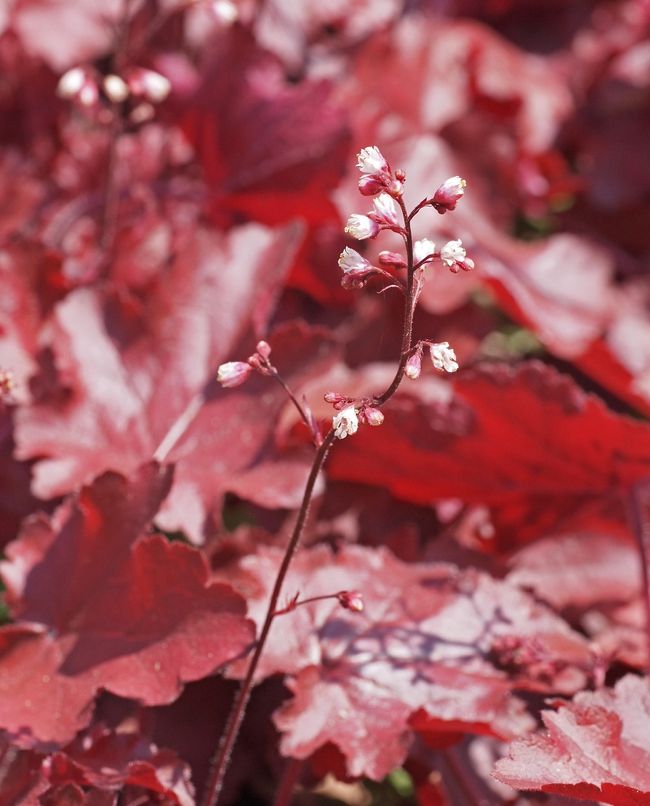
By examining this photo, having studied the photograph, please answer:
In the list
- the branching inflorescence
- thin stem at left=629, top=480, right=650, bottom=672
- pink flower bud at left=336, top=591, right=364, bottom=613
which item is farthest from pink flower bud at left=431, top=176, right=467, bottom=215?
thin stem at left=629, top=480, right=650, bottom=672

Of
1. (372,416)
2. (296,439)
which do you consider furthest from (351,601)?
(296,439)

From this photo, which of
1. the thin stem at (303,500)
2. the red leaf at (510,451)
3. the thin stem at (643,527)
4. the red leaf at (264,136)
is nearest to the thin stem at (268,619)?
the thin stem at (303,500)

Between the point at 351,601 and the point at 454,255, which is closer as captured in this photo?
the point at 454,255

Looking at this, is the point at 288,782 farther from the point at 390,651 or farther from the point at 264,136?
the point at 264,136

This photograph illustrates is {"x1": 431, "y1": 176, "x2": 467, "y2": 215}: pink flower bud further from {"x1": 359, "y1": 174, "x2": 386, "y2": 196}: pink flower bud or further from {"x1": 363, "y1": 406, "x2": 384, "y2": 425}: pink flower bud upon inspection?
{"x1": 363, "y1": 406, "x2": 384, "y2": 425}: pink flower bud

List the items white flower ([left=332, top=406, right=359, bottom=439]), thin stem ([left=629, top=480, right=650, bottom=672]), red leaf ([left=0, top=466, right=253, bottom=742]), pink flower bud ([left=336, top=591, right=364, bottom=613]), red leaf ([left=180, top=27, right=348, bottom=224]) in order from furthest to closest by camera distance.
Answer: red leaf ([left=180, top=27, right=348, bottom=224]) < thin stem ([left=629, top=480, right=650, bottom=672]) < red leaf ([left=0, top=466, right=253, bottom=742]) < pink flower bud ([left=336, top=591, right=364, bottom=613]) < white flower ([left=332, top=406, right=359, bottom=439])

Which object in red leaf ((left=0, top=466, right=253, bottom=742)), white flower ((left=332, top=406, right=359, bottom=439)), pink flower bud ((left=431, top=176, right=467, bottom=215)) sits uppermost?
pink flower bud ((left=431, top=176, right=467, bottom=215))
